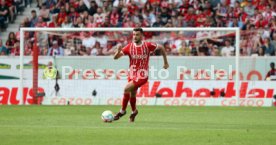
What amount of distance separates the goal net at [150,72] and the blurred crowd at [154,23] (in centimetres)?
4

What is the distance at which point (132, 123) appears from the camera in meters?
18.1

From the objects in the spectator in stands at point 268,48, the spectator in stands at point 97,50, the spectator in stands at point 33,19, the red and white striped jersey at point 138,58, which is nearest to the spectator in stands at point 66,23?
the spectator in stands at point 33,19

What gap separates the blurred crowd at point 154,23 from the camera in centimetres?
2967

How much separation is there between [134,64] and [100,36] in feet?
36.2

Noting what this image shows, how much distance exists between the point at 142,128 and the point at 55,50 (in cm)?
1392

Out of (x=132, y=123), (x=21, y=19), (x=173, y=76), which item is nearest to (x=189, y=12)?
(x=173, y=76)

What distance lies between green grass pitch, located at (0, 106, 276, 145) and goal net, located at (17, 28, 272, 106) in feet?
17.0

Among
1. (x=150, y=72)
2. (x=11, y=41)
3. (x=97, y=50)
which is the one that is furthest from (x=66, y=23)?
(x=150, y=72)

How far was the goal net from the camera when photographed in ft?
93.2

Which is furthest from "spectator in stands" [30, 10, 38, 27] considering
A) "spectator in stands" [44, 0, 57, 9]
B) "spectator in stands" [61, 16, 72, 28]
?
"spectator in stands" [61, 16, 72, 28]

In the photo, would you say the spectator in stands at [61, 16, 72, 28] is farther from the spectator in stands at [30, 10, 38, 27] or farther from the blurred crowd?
the spectator in stands at [30, 10, 38, 27]

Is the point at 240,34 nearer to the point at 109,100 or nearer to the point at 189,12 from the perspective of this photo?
the point at 189,12

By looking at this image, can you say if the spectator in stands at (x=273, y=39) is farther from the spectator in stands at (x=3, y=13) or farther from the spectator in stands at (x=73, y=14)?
the spectator in stands at (x=3, y=13)

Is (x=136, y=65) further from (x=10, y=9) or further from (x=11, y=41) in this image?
(x=10, y=9)
